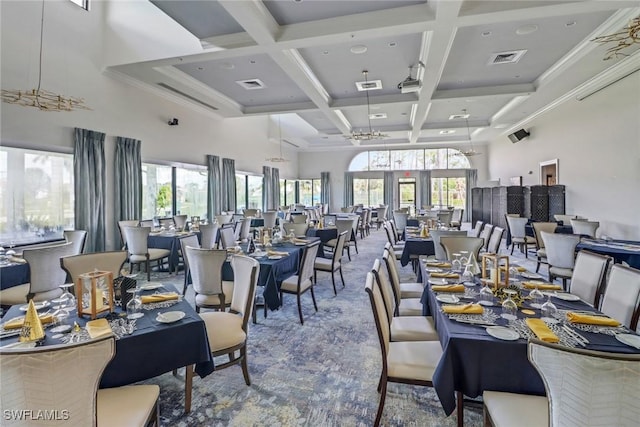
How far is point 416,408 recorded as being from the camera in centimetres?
230

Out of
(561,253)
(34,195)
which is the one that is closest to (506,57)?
(561,253)

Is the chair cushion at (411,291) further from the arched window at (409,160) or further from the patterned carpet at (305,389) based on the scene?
the arched window at (409,160)

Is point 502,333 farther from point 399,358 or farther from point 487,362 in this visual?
point 399,358

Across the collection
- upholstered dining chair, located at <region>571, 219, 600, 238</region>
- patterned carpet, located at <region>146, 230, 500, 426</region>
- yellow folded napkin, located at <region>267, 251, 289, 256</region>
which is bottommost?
patterned carpet, located at <region>146, 230, 500, 426</region>

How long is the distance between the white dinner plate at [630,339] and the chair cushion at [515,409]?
21.2 inches

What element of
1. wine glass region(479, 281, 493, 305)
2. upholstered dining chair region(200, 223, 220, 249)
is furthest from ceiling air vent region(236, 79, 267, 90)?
wine glass region(479, 281, 493, 305)

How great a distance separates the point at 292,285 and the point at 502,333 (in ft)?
8.46

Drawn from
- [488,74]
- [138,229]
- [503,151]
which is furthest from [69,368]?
[503,151]

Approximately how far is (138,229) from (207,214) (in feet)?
15.6

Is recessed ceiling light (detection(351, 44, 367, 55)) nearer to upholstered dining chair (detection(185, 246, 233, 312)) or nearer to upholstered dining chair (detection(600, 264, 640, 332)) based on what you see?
upholstered dining chair (detection(185, 246, 233, 312))

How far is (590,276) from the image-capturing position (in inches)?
112

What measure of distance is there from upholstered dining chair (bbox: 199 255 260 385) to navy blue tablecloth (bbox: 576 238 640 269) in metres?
4.69

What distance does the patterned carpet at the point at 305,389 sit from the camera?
221 cm

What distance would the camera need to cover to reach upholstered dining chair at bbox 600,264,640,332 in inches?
85.2
